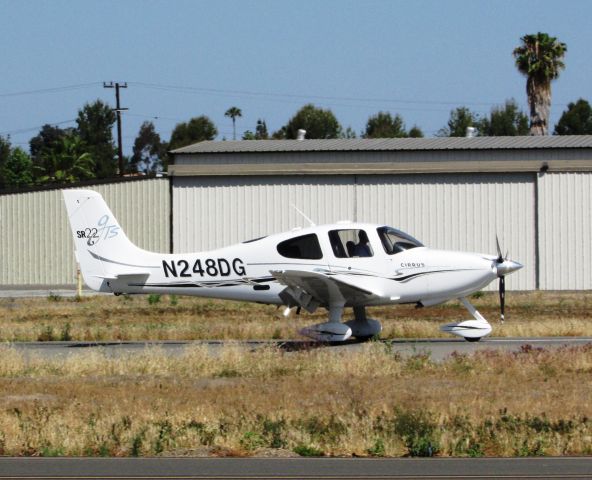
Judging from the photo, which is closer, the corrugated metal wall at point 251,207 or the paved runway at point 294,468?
the paved runway at point 294,468

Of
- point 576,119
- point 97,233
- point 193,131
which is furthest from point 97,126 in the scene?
point 97,233

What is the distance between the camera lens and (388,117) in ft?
399

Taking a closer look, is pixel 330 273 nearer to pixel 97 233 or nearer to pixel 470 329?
pixel 470 329

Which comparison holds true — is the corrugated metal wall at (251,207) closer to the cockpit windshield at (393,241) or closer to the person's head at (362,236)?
the cockpit windshield at (393,241)

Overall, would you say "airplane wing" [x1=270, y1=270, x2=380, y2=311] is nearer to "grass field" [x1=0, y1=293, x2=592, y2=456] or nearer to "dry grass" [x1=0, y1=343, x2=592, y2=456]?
"grass field" [x1=0, y1=293, x2=592, y2=456]

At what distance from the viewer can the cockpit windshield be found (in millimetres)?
20719

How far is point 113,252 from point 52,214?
81.5ft

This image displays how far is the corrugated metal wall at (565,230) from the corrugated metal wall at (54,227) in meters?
14.3

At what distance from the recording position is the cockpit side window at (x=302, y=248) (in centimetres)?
2080

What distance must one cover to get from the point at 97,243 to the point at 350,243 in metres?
4.94

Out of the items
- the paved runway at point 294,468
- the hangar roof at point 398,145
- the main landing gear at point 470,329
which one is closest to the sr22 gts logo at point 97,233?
the main landing gear at point 470,329

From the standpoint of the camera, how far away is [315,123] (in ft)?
379

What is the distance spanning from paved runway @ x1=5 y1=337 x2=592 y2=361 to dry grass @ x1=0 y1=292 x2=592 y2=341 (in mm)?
988

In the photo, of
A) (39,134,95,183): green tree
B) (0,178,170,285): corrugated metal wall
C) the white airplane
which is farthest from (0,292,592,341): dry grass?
(39,134,95,183): green tree
